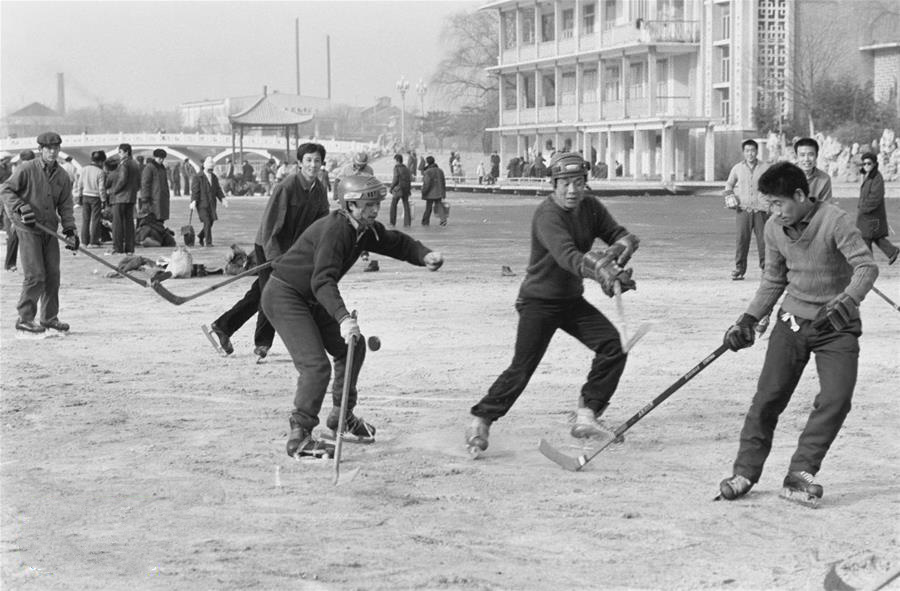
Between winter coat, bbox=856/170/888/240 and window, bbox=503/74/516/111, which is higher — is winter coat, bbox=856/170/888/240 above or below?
below

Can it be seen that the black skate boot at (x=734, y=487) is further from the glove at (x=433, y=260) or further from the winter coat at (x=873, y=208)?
the winter coat at (x=873, y=208)

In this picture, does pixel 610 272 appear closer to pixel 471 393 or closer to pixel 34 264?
pixel 471 393

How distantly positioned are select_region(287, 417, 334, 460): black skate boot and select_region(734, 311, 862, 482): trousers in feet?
6.93

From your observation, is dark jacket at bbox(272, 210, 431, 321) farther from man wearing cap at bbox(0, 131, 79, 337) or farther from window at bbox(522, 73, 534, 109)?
window at bbox(522, 73, 534, 109)

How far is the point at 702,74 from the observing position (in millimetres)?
53312


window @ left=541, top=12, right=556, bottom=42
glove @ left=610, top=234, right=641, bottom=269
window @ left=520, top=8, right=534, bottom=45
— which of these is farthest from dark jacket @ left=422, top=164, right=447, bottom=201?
window @ left=520, top=8, right=534, bottom=45

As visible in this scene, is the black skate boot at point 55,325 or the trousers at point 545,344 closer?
the trousers at point 545,344

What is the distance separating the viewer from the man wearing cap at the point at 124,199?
1895 centimetres

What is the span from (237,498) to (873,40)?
162 ft

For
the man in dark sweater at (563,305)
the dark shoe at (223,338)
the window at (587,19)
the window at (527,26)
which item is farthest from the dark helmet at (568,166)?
the window at (527,26)

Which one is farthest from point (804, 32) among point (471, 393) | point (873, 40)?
point (471, 393)

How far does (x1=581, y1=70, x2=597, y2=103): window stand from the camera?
59062 mm

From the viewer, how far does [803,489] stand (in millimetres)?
5957

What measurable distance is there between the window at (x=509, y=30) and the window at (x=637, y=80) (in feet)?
36.0
